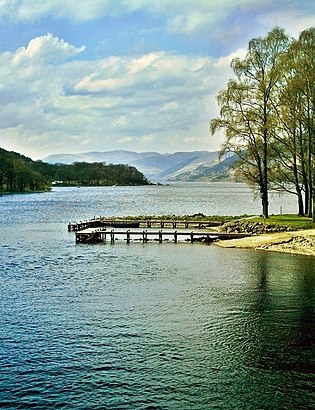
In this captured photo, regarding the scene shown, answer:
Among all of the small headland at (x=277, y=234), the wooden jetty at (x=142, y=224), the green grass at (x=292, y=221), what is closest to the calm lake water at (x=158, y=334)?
the small headland at (x=277, y=234)

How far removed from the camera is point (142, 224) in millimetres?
72812

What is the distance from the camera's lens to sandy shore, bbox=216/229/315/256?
4825cm

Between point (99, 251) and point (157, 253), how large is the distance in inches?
237

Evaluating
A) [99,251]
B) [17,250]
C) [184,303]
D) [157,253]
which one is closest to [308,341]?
[184,303]

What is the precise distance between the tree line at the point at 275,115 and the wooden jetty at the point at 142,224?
9485mm

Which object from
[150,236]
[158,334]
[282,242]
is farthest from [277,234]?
[158,334]

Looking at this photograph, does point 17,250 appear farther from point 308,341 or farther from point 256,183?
point 308,341

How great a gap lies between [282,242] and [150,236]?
1763 centimetres

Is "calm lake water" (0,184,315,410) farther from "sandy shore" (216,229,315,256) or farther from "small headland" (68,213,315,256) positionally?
"small headland" (68,213,315,256)

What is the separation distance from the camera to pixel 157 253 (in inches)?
1988

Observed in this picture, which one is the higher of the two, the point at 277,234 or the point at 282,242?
the point at 277,234

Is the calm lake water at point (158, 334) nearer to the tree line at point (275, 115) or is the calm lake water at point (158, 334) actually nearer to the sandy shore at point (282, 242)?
the sandy shore at point (282, 242)

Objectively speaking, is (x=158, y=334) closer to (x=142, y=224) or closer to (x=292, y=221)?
(x=292, y=221)

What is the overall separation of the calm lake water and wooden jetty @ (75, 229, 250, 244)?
44.3ft
